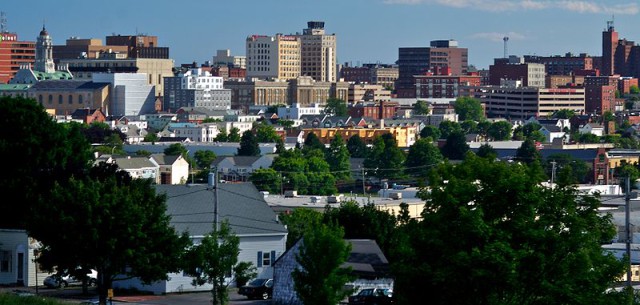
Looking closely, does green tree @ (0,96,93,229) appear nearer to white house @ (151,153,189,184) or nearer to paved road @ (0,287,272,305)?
paved road @ (0,287,272,305)

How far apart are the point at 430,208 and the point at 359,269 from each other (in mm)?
6739

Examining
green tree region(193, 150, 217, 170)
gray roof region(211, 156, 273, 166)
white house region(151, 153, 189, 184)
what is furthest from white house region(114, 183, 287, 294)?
green tree region(193, 150, 217, 170)

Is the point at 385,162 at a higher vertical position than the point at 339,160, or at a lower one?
lower

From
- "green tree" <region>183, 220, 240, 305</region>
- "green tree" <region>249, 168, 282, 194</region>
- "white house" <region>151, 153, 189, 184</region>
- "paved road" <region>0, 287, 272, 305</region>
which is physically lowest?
"paved road" <region>0, 287, 272, 305</region>

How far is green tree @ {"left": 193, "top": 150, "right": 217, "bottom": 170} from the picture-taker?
163137 mm

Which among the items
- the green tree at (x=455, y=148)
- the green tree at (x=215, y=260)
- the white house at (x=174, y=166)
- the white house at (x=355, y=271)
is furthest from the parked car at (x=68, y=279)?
the green tree at (x=455, y=148)

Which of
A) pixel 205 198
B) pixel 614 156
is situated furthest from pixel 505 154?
pixel 205 198

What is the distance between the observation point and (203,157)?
168 metres

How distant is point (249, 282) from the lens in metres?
56.4

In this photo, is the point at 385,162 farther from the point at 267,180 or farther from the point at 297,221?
the point at 297,221

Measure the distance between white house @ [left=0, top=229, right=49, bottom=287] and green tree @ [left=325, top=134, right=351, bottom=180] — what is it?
9364 cm

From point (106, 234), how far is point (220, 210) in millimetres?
8903

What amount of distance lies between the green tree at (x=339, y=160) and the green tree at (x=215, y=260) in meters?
99.6

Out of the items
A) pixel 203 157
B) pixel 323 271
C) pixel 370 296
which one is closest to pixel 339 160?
pixel 203 157
